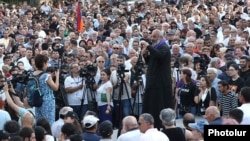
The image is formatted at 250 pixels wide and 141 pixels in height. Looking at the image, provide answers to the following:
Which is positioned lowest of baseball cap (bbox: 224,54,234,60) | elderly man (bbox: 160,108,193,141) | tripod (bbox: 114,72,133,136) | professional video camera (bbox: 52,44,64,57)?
tripod (bbox: 114,72,133,136)

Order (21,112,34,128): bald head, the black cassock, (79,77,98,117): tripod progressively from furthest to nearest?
1. (79,77,98,117): tripod
2. the black cassock
3. (21,112,34,128): bald head

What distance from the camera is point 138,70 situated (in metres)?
14.4

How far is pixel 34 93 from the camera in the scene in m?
12.1

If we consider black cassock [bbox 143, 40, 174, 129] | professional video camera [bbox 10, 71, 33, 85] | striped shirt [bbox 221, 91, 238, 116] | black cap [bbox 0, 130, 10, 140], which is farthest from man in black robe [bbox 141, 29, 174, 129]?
black cap [bbox 0, 130, 10, 140]

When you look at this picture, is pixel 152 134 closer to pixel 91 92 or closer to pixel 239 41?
pixel 91 92

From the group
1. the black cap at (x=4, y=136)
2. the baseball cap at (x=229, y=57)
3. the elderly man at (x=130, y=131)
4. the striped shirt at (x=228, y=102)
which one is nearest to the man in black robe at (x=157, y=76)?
the striped shirt at (x=228, y=102)

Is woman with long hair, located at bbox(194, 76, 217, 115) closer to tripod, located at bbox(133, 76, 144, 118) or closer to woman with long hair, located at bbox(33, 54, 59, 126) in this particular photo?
tripod, located at bbox(133, 76, 144, 118)

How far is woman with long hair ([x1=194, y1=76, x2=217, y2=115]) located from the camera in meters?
13.6

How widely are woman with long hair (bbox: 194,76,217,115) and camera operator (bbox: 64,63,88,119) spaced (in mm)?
2084

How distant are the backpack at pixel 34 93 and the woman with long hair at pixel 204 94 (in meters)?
3.08

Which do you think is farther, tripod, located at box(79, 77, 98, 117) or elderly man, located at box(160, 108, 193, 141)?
tripod, located at box(79, 77, 98, 117)

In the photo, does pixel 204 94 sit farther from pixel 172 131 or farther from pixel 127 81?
pixel 172 131

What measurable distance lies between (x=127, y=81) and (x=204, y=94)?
152 centimetres

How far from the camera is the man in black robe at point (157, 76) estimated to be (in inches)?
480
